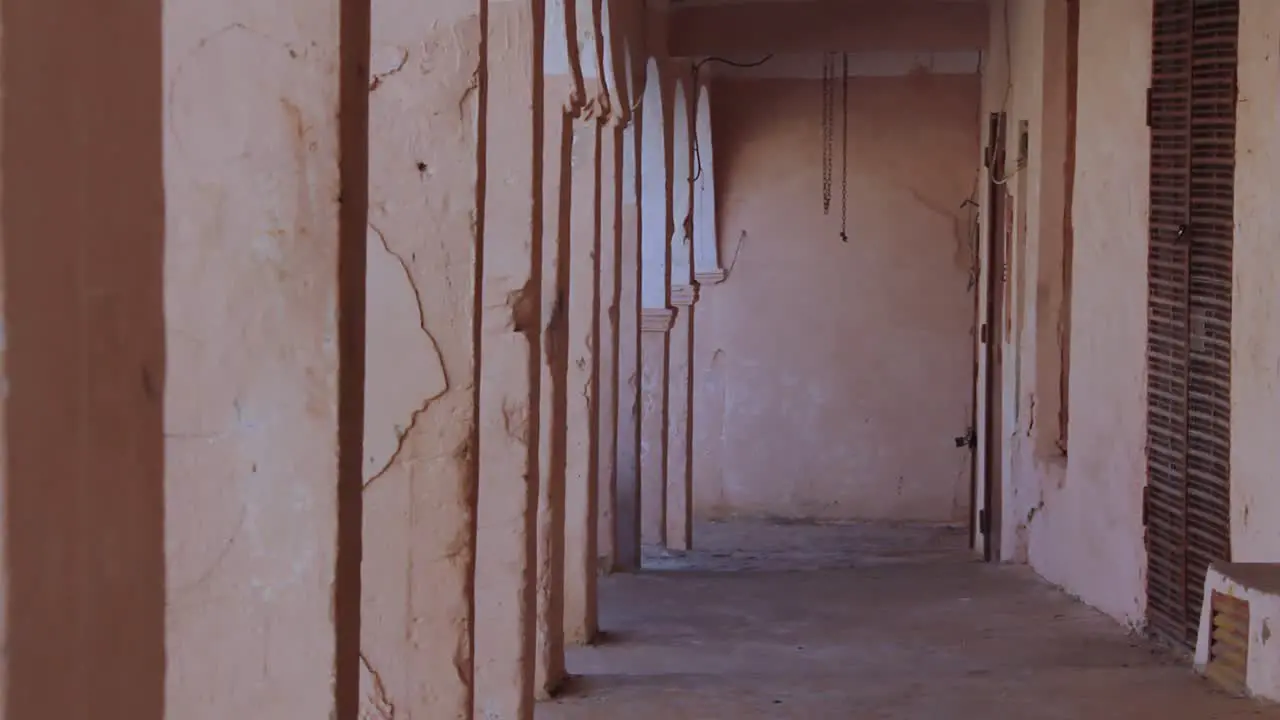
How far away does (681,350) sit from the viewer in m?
12.6

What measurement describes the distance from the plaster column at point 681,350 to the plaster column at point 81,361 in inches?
409

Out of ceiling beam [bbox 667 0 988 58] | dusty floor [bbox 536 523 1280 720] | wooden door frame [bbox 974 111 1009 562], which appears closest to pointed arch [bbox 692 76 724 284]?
ceiling beam [bbox 667 0 988 58]

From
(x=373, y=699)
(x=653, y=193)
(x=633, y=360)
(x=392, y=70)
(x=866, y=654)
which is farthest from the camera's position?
(x=653, y=193)

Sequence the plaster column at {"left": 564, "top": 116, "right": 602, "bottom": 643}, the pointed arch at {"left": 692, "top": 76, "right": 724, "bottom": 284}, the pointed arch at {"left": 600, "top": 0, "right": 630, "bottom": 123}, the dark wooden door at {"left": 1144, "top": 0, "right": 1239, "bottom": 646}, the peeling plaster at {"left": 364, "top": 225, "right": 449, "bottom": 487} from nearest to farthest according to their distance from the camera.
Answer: the peeling plaster at {"left": 364, "top": 225, "right": 449, "bottom": 487}, the dark wooden door at {"left": 1144, "top": 0, "right": 1239, "bottom": 646}, the pointed arch at {"left": 600, "top": 0, "right": 630, "bottom": 123}, the plaster column at {"left": 564, "top": 116, "right": 602, "bottom": 643}, the pointed arch at {"left": 692, "top": 76, "right": 724, "bottom": 284}

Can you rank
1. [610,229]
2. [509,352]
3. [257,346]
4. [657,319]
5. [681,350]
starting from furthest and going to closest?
[681,350] → [657,319] → [610,229] → [509,352] → [257,346]

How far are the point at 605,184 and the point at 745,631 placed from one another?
2.17 meters

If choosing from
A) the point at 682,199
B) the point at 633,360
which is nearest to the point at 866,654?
the point at 633,360

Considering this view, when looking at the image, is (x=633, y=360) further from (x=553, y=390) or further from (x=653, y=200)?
(x=553, y=390)

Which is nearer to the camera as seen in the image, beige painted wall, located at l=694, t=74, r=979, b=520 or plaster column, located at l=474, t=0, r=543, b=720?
plaster column, located at l=474, t=0, r=543, b=720

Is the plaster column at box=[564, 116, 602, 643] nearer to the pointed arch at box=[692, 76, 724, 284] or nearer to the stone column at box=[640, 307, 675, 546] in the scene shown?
the stone column at box=[640, 307, 675, 546]

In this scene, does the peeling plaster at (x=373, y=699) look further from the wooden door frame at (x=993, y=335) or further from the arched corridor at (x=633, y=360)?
the wooden door frame at (x=993, y=335)

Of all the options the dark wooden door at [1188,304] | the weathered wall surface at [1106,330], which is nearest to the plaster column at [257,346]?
the dark wooden door at [1188,304]

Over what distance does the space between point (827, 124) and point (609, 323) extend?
6.92m

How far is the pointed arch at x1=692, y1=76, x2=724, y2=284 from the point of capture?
13727 mm
